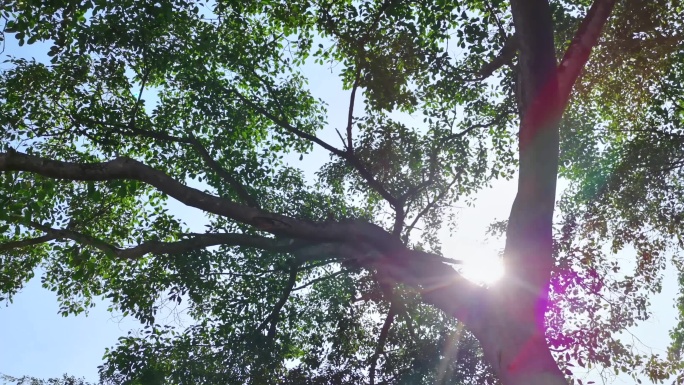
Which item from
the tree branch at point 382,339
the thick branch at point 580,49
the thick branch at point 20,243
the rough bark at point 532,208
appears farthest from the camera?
the tree branch at point 382,339

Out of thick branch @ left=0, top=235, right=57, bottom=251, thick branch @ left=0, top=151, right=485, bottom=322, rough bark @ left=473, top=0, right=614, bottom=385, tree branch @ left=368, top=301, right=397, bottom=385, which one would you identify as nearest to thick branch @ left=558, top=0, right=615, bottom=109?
rough bark @ left=473, top=0, right=614, bottom=385

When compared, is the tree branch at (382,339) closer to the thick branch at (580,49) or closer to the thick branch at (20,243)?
the thick branch at (580,49)

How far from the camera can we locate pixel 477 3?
12.8 meters

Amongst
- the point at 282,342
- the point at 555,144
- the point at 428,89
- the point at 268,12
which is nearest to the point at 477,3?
the point at 428,89

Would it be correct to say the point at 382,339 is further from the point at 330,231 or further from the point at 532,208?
the point at 532,208

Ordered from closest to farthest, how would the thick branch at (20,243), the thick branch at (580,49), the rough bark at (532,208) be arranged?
the rough bark at (532,208), the thick branch at (20,243), the thick branch at (580,49)

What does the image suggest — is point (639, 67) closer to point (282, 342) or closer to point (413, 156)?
point (413, 156)

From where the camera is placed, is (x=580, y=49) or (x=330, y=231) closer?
(x=580, y=49)

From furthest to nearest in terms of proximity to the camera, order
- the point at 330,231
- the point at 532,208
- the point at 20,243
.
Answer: the point at 330,231 < the point at 20,243 < the point at 532,208

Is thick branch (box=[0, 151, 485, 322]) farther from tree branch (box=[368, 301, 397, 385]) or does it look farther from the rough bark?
tree branch (box=[368, 301, 397, 385])

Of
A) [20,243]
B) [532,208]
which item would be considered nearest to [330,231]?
[532,208]

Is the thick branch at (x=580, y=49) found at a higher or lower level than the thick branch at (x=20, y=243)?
higher

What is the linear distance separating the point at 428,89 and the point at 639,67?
15.0 feet

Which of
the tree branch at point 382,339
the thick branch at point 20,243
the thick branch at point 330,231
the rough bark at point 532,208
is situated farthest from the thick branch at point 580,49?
the thick branch at point 20,243
